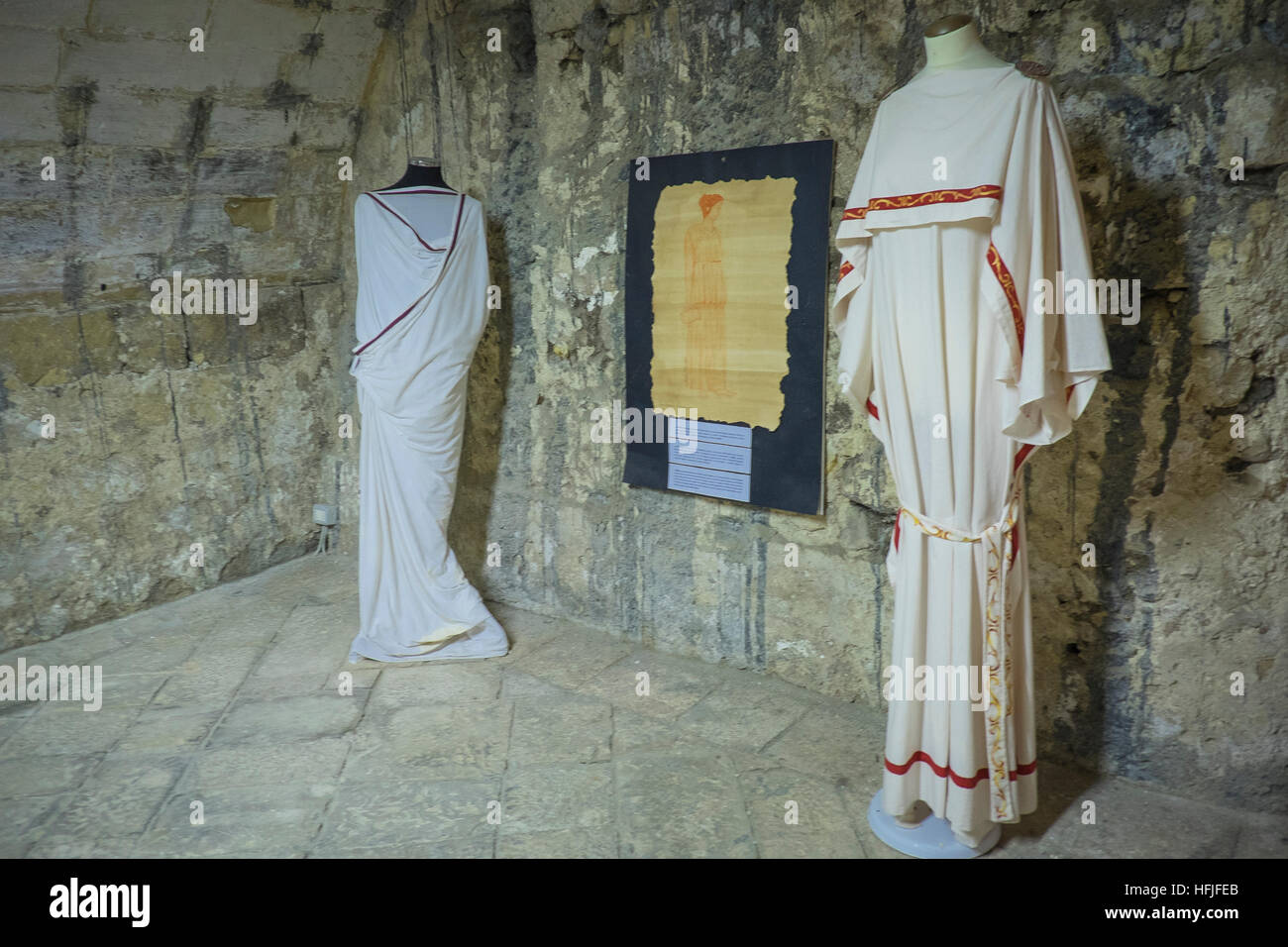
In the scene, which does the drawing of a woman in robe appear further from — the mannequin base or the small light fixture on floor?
the small light fixture on floor

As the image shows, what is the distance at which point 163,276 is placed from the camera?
410 centimetres

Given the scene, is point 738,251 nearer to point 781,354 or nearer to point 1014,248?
point 781,354

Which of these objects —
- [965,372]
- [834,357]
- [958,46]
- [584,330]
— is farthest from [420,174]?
[965,372]

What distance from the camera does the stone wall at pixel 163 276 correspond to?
3494 mm

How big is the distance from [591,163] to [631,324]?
61cm

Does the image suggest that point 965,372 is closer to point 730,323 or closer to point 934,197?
point 934,197

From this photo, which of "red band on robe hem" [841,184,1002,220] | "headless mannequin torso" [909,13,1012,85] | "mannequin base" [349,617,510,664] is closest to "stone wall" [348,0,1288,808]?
"mannequin base" [349,617,510,664]

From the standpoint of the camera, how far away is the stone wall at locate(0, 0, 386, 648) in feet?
11.5

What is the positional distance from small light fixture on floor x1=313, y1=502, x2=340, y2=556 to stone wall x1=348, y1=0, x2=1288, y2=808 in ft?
2.60

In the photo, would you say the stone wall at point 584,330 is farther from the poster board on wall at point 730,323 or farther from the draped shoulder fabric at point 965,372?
the draped shoulder fabric at point 965,372

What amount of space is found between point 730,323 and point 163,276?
236 cm

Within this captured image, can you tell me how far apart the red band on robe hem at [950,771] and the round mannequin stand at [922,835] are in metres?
0.16

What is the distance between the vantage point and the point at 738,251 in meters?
3.34

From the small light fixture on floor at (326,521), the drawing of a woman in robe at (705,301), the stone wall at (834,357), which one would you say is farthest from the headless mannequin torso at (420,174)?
the small light fixture on floor at (326,521)
